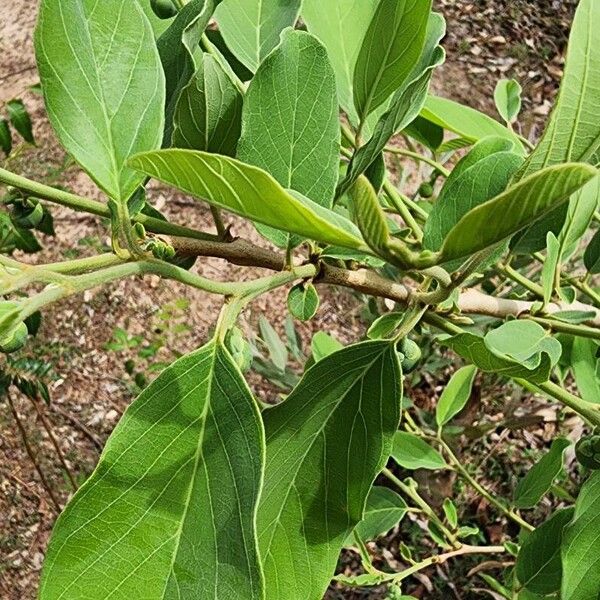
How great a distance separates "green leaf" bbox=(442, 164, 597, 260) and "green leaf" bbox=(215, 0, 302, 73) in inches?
17.7

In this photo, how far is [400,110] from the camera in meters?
0.58

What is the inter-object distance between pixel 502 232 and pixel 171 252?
297 millimetres

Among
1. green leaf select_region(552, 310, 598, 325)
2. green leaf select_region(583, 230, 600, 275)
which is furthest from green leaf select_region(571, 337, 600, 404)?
green leaf select_region(552, 310, 598, 325)

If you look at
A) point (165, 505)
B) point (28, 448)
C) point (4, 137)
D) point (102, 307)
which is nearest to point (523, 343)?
point (165, 505)

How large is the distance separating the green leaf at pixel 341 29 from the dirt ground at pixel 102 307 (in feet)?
5.04

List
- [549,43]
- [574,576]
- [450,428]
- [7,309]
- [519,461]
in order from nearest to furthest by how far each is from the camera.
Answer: [7,309], [574,576], [450,428], [519,461], [549,43]

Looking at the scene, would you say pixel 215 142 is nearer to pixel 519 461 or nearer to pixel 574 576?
pixel 574 576

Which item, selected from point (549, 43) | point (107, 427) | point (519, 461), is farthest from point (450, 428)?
point (549, 43)

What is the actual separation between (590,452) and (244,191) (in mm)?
552

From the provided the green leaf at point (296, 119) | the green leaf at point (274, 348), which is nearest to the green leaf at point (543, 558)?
the green leaf at point (296, 119)

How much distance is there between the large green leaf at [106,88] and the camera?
619 mm

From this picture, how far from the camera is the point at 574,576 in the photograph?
0.78 m

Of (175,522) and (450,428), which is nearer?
(175,522)

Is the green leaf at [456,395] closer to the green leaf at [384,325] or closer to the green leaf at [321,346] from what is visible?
the green leaf at [321,346]
